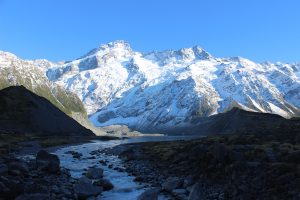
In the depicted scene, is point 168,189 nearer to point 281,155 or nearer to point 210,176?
point 210,176

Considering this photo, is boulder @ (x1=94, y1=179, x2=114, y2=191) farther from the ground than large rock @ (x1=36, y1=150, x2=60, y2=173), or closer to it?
closer to it

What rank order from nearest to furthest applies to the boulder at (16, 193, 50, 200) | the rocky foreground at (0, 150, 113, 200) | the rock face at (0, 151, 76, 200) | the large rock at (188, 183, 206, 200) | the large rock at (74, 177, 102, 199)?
1. the boulder at (16, 193, 50, 200)
2. the rock face at (0, 151, 76, 200)
3. the rocky foreground at (0, 150, 113, 200)
4. the large rock at (188, 183, 206, 200)
5. the large rock at (74, 177, 102, 199)

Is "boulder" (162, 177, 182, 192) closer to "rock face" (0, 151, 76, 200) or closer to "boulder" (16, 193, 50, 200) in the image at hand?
"rock face" (0, 151, 76, 200)

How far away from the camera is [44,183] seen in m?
41.2

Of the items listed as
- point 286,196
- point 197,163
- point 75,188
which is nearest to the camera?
point 286,196

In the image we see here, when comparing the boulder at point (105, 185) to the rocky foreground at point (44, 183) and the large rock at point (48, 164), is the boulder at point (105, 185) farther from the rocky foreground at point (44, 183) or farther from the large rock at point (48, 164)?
the large rock at point (48, 164)

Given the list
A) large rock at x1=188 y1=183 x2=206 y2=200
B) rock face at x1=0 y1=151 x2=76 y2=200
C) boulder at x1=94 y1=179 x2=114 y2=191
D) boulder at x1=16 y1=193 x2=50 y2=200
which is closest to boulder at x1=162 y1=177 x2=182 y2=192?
large rock at x1=188 y1=183 x2=206 y2=200

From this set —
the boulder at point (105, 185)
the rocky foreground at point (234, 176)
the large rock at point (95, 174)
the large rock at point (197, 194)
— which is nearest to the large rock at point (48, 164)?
the large rock at point (95, 174)

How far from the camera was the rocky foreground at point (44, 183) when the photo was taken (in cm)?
3356

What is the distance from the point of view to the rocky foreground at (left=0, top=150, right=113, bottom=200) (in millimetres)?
33562

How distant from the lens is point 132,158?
268ft

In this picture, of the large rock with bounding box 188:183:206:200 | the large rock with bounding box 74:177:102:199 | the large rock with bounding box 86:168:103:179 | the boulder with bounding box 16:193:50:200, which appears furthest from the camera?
the large rock with bounding box 86:168:103:179

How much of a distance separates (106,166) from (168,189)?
29736mm

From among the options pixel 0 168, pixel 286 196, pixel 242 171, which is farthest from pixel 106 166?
pixel 286 196
